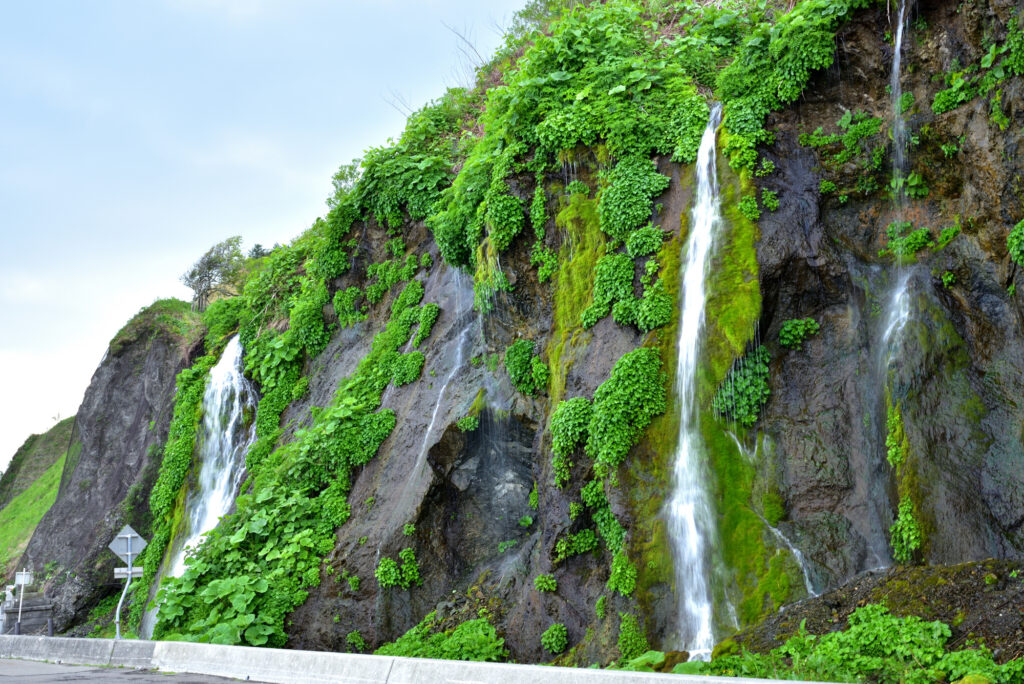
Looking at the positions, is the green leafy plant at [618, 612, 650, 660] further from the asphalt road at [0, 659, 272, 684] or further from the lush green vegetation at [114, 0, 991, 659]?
the asphalt road at [0, 659, 272, 684]

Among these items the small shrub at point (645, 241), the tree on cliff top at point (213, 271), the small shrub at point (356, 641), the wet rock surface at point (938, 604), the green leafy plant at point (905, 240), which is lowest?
the small shrub at point (356, 641)

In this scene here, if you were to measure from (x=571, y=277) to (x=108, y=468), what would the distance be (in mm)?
22436

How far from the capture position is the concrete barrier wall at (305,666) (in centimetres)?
589

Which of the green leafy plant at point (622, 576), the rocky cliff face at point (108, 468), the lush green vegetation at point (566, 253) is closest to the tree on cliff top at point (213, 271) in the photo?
the rocky cliff face at point (108, 468)

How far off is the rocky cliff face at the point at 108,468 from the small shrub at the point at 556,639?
735 inches

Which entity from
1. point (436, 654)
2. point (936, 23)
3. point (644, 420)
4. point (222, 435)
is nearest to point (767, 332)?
point (644, 420)

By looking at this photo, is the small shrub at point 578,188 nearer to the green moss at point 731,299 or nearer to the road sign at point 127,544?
the green moss at point 731,299

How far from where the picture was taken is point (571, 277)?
13523mm

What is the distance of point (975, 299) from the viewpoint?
10.0m

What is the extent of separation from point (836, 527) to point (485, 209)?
8.38m

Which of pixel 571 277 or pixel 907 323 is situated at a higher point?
pixel 571 277

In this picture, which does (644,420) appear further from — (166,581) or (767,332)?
(166,581)

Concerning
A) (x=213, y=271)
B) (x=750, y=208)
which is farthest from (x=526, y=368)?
(x=213, y=271)

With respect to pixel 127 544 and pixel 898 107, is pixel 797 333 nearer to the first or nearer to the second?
pixel 898 107
